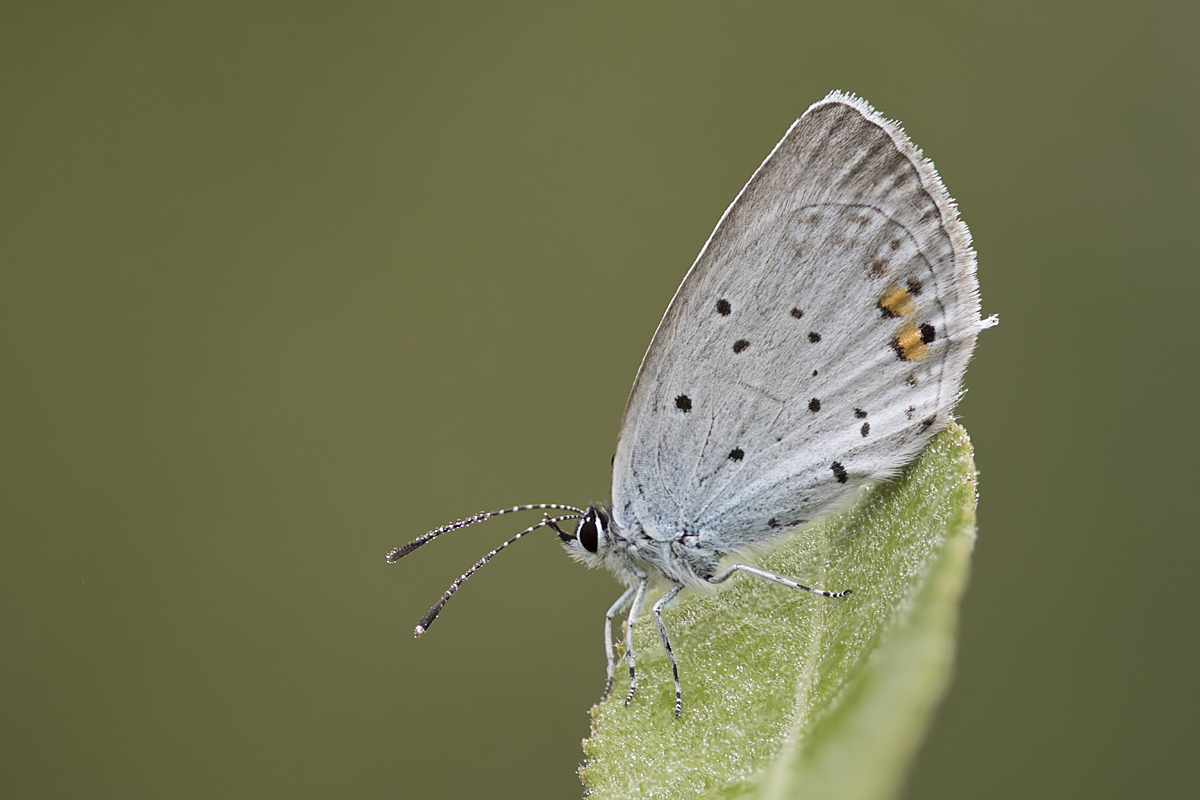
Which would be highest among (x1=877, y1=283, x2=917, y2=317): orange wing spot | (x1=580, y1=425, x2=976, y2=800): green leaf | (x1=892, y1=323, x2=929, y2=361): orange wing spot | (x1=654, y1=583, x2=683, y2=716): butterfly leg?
(x1=877, y1=283, x2=917, y2=317): orange wing spot

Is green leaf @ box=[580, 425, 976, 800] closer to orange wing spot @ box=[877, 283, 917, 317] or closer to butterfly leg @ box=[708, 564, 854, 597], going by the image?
butterfly leg @ box=[708, 564, 854, 597]

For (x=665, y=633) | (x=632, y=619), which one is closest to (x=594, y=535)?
(x=632, y=619)

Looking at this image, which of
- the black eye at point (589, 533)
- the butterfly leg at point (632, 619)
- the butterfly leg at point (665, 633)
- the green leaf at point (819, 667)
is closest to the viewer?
the green leaf at point (819, 667)

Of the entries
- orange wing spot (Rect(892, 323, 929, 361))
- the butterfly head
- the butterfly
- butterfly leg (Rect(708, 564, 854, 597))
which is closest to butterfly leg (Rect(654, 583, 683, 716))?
the butterfly

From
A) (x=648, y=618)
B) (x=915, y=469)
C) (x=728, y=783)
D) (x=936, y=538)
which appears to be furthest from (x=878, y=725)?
Result: (x=648, y=618)

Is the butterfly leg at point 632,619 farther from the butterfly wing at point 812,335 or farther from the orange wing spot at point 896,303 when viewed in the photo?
the orange wing spot at point 896,303

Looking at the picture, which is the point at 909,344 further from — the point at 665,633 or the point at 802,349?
the point at 665,633

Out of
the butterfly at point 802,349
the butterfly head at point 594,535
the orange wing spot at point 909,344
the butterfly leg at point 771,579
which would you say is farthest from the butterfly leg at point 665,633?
the orange wing spot at point 909,344
